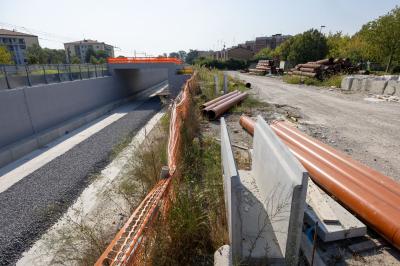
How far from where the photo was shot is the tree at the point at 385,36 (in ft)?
72.8

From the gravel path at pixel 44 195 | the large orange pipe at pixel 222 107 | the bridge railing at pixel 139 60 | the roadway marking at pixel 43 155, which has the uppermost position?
the bridge railing at pixel 139 60

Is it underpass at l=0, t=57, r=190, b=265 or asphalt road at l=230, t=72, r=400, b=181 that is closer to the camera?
underpass at l=0, t=57, r=190, b=265

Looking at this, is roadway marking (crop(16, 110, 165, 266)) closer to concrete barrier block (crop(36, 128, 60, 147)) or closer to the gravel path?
the gravel path

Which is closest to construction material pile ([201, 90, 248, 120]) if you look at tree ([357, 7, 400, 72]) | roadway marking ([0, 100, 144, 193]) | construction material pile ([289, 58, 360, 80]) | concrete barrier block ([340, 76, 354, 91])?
roadway marking ([0, 100, 144, 193])

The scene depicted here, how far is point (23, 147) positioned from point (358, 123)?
1237 centimetres


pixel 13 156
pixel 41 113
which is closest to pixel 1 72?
pixel 41 113

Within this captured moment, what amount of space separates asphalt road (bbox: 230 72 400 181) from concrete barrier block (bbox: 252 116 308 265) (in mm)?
3219

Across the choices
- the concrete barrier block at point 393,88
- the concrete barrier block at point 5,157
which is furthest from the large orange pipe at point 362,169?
the concrete barrier block at point 393,88

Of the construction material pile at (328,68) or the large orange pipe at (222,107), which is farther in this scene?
the construction material pile at (328,68)

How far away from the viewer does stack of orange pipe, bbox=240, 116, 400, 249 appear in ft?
10.1

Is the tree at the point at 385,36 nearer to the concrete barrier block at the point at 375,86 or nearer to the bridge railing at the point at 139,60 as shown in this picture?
the concrete barrier block at the point at 375,86

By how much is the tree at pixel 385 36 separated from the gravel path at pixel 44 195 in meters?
25.5

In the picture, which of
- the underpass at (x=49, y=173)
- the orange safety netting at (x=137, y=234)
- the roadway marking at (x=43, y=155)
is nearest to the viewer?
the orange safety netting at (x=137, y=234)

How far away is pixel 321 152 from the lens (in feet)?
16.1
